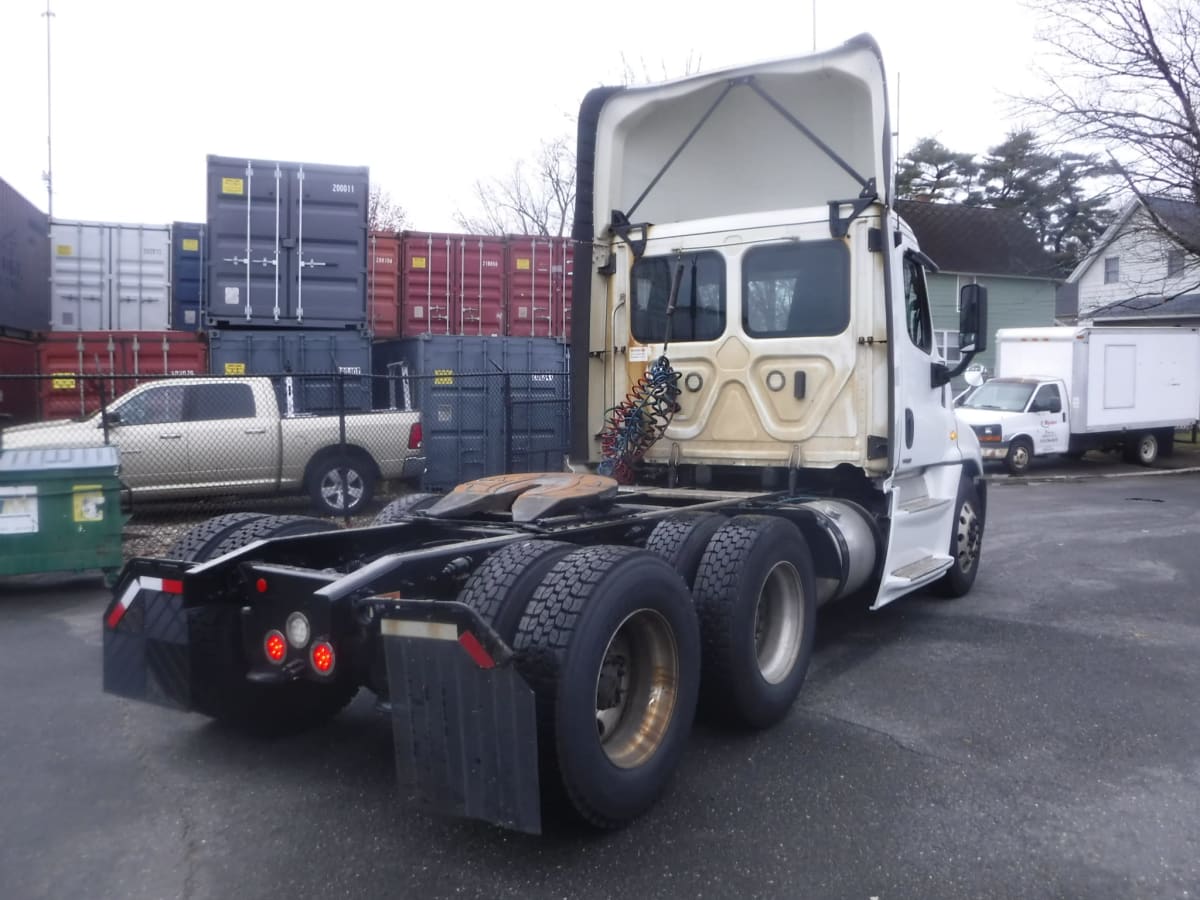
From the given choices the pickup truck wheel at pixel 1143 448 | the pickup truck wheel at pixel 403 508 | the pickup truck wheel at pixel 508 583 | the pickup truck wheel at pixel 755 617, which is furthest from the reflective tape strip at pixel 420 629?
the pickup truck wheel at pixel 1143 448

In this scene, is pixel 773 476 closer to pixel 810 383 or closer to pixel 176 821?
pixel 810 383

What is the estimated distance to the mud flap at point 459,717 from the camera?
3471 mm

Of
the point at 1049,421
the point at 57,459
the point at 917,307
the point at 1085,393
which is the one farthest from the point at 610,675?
the point at 1085,393

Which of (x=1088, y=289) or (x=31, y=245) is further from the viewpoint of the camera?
(x=1088, y=289)

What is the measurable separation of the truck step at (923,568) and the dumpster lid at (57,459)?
651cm

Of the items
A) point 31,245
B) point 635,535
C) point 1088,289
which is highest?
point 1088,289

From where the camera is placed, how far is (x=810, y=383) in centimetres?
689

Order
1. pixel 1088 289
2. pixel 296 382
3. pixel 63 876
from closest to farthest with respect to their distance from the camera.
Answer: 1. pixel 63 876
2. pixel 296 382
3. pixel 1088 289

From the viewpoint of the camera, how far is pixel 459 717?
11.6 feet

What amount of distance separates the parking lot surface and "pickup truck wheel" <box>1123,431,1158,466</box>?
59.6ft

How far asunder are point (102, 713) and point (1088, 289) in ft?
145

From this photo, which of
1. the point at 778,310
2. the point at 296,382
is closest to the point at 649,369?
the point at 778,310

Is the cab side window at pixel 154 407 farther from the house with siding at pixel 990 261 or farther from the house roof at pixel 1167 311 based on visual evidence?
the house roof at pixel 1167 311

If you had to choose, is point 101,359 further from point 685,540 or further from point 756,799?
point 756,799
